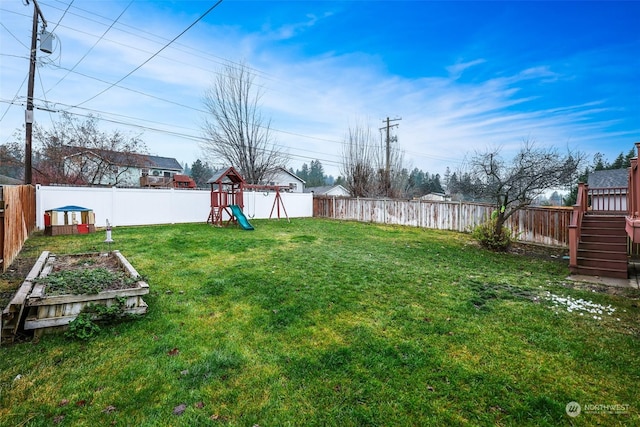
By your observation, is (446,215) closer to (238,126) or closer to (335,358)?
(335,358)

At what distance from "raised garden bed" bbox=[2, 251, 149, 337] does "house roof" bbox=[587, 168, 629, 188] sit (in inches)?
855

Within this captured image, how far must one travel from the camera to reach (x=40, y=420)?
1.92 m

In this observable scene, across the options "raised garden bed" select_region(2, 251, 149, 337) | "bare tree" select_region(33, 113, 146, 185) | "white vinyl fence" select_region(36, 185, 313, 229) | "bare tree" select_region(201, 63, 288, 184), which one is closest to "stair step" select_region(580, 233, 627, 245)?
"raised garden bed" select_region(2, 251, 149, 337)

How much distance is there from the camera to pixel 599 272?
6.18 meters

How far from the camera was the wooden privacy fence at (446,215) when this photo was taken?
9.34m

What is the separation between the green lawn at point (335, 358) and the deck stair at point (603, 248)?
1785mm

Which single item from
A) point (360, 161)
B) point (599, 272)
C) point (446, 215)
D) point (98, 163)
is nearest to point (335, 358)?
point (599, 272)

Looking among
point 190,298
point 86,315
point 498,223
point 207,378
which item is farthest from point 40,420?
point 498,223

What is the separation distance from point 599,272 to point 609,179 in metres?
15.0

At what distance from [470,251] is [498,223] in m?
1.24

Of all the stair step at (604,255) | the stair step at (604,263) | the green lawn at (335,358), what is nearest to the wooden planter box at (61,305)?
the green lawn at (335,358)

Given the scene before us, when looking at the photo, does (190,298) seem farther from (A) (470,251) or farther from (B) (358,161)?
(B) (358,161)

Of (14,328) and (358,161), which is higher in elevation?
(358,161)

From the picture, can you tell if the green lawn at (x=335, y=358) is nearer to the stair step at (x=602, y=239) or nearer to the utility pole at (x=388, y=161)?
the stair step at (x=602, y=239)
